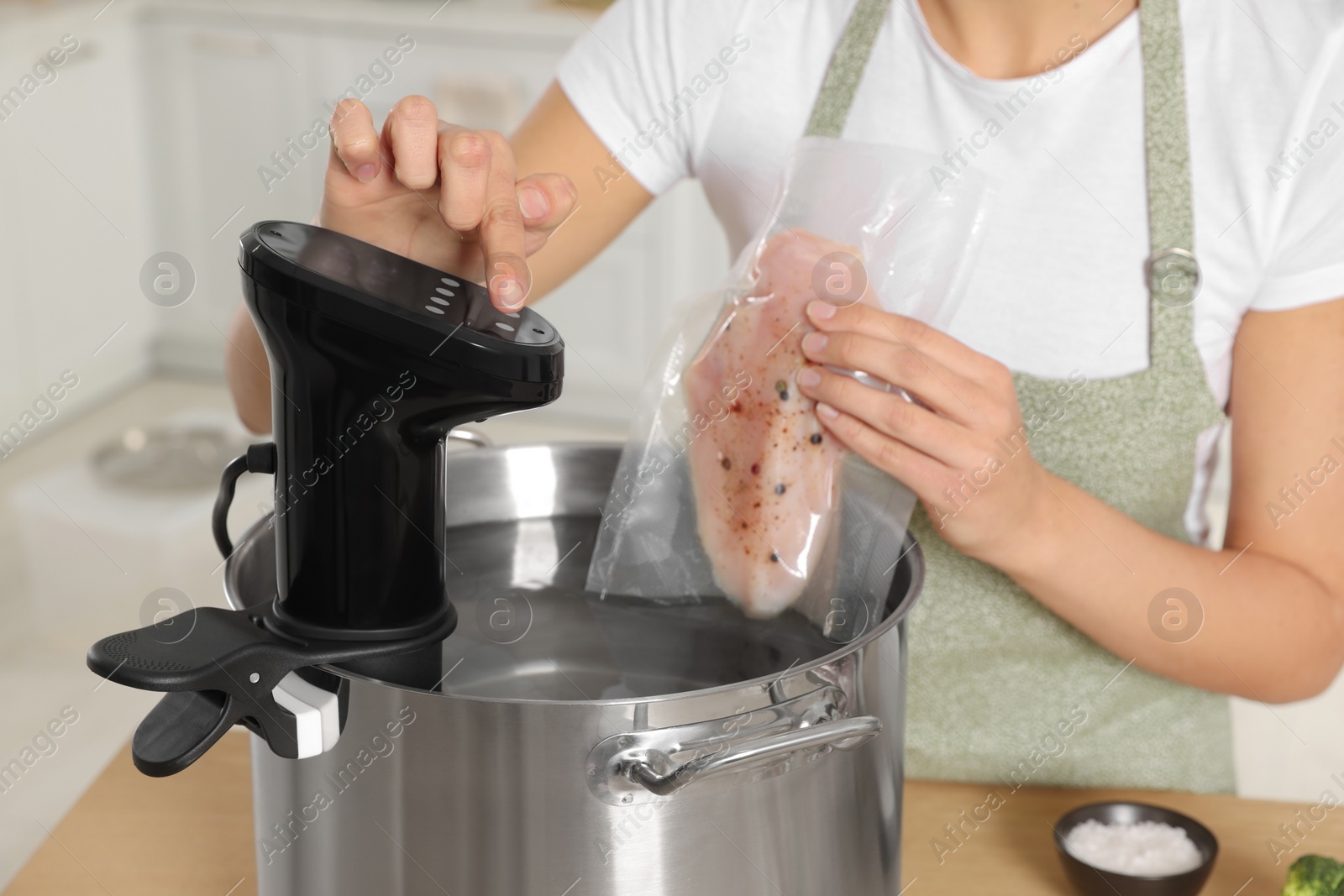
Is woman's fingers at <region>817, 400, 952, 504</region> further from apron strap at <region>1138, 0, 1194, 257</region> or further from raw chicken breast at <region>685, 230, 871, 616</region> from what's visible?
apron strap at <region>1138, 0, 1194, 257</region>

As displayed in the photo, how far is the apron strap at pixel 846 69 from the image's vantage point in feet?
3.02

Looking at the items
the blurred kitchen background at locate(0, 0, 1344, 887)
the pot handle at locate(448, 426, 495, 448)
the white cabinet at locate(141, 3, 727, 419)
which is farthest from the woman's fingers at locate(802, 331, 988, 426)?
the white cabinet at locate(141, 3, 727, 419)

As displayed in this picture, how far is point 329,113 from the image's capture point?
2879 mm

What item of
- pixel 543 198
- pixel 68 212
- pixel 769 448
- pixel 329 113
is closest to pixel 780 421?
pixel 769 448

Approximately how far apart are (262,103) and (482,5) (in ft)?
1.78

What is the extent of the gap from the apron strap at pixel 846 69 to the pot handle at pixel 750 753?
21.5 inches

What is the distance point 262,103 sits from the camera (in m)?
2.87

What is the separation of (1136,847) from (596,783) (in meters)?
0.38

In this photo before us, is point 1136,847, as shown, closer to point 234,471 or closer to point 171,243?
point 234,471

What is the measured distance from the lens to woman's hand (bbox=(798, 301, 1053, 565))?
649 millimetres

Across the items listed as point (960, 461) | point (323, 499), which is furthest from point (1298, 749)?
point (323, 499)

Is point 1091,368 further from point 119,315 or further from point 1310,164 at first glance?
point 119,315

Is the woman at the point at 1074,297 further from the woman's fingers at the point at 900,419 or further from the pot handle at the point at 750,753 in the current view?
the pot handle at the point at 750,753

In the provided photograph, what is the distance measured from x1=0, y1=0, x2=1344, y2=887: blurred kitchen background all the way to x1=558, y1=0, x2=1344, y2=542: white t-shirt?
1.49 meters
